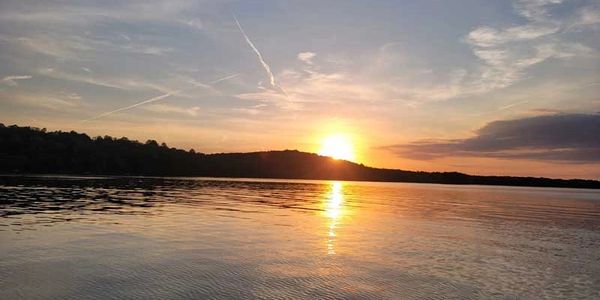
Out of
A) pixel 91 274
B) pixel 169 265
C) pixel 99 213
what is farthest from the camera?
pixel 99 213

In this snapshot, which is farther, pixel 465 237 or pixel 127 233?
pixel 465 237

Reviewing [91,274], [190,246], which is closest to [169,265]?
[91,274]

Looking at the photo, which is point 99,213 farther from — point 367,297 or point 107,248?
point 367,297

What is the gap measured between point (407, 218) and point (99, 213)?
3316cm

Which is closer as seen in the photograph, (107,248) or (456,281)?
(456,281)

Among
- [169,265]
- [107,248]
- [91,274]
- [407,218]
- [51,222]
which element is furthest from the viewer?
[407,218]

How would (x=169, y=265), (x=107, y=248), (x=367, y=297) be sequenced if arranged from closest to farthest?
(x=367, y=297)
(x=169, y=265)
(x=107, y=248)

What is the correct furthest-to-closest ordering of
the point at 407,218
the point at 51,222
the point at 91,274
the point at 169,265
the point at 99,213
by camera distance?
the point at 407,218
the point at 99,213
the point at 51,222
the point at 169,265
the point at 91,274

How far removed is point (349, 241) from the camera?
32.8 metres

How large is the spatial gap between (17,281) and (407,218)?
41.0 metres

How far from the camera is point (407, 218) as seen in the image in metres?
51.3

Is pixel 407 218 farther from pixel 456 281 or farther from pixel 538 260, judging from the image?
pixel 456 281

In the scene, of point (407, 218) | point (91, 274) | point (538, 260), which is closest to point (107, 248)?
point (91, 274)

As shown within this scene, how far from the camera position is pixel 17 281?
18.2 m
